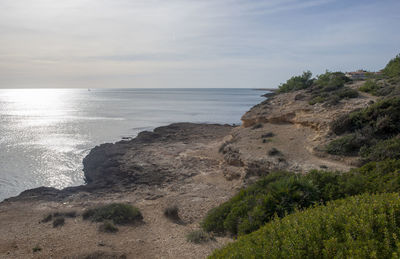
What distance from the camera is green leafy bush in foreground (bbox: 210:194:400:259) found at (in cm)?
321

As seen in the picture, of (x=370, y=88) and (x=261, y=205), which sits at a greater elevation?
(x=370, y=88)

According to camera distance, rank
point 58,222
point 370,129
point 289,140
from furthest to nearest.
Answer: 1. point 289,140
2. point 370,129
3. point 58,222

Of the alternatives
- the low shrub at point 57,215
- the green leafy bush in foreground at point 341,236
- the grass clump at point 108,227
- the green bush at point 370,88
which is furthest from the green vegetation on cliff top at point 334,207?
the low shrub at point 57,215

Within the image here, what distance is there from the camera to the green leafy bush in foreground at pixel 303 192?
24.0ft

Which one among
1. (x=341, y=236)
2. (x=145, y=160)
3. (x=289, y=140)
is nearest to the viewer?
(x=341, y=236)

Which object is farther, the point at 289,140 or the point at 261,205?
the point at 289,140

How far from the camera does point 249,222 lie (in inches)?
299

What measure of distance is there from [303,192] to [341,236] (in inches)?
158

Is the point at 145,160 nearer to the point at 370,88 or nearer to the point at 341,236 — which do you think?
the point at 370,88

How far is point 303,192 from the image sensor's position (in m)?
7.62

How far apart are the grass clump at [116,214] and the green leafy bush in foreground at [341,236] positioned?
8.47 metres

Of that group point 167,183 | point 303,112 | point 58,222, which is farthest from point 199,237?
point 303,112

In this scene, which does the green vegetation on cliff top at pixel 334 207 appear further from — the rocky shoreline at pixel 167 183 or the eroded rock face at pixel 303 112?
the eroded rock face at pixel 303 112

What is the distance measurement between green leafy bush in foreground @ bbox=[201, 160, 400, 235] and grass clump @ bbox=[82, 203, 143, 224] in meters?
4.44
